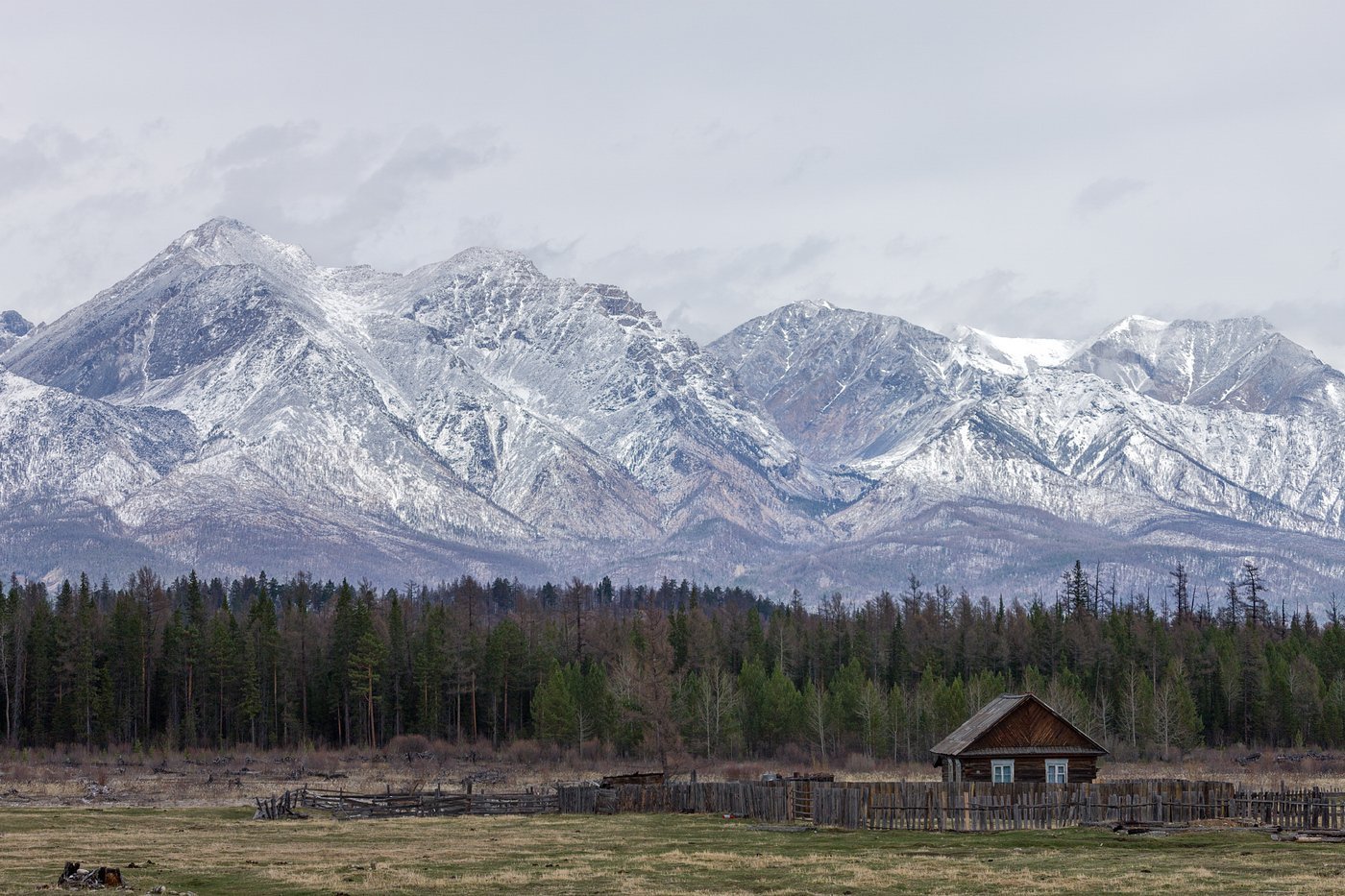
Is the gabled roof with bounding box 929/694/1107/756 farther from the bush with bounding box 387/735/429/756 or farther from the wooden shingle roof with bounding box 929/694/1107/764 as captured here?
the bush with bounding box 387/735/429/756

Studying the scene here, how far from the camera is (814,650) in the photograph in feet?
604

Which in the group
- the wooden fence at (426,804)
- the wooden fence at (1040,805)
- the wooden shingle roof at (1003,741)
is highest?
the wooden shingle roof at (1003,741)

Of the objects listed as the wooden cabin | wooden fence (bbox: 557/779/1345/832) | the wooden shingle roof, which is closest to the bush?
the wooden shingle roof

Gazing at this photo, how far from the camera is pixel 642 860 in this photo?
55.0 meters

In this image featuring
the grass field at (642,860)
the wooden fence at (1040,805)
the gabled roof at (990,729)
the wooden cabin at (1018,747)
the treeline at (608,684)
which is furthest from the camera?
the treeline at (608,684)

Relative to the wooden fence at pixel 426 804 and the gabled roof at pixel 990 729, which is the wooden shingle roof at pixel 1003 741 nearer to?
the gabled roof at pixel 990 729

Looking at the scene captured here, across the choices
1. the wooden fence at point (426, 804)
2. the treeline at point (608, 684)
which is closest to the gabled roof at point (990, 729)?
the wooden fence at point (426, 804)

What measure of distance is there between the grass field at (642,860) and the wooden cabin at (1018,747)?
18.8m

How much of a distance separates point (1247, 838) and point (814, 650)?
411ft

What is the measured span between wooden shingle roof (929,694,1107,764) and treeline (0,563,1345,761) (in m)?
49.2

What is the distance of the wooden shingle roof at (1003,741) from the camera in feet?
281

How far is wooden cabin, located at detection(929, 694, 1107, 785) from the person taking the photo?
85.8 metres

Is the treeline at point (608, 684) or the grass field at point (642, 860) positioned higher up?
the treeline at point (608, 684)

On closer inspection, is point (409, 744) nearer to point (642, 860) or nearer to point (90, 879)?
point (642, 860)
